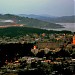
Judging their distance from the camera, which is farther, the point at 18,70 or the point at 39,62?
the point at 39,62

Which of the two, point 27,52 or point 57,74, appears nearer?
point 57,74

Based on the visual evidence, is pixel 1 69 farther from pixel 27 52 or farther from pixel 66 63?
pixel 27 52

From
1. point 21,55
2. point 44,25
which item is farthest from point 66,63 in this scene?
point 44,25

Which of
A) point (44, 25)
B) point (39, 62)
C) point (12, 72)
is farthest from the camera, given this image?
point (44, 25)

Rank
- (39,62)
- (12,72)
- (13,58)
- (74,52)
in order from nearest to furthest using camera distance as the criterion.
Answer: (12,72) → (39,62) → (13,58) → (74,52)

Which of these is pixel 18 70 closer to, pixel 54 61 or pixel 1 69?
pixel 1 69

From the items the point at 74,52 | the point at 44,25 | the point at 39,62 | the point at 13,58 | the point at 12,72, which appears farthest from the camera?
the point at 44,25

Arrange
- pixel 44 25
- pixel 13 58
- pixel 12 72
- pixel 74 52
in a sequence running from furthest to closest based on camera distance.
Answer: pixel 44 25 < pixel 74 52 < pixel 13 58 < pixel 12 72

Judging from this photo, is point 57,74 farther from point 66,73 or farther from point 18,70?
point 18,70

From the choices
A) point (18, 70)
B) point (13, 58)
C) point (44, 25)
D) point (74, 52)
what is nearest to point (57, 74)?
point (18, 70)
